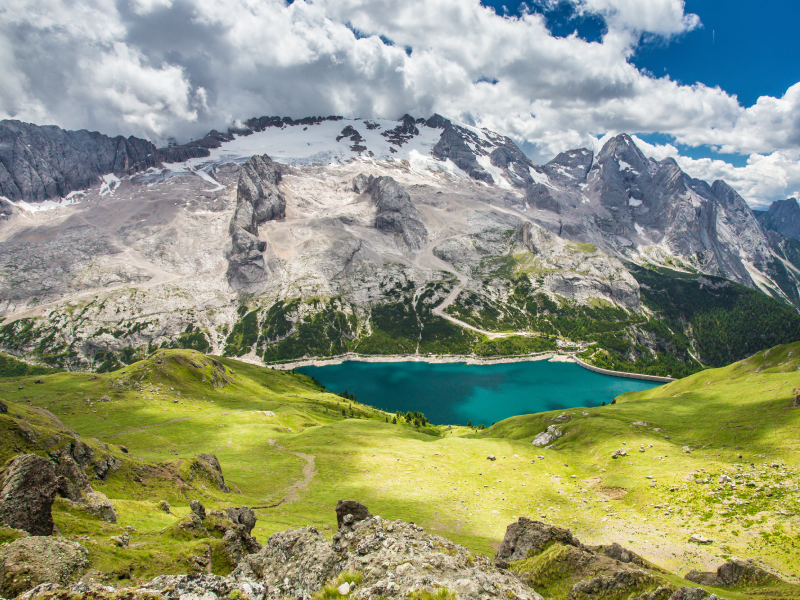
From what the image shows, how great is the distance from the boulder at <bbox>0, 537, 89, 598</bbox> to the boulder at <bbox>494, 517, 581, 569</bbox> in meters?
23.4

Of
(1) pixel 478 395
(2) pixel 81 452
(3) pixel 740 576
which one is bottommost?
(1) pixel 478 395

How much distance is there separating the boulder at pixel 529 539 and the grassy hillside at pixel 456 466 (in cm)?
870

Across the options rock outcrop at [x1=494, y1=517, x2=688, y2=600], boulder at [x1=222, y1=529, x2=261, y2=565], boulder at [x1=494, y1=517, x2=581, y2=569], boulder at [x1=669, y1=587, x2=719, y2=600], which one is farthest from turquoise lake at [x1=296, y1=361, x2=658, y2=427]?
boulder at [x1=669, y1=587, x2=719, y2=600]

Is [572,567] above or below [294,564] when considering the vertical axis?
above

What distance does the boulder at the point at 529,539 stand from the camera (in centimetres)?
2441

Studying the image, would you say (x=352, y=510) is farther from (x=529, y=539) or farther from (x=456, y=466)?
A: (x=456, y=466)

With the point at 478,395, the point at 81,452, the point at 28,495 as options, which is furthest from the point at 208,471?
the point at 478,395

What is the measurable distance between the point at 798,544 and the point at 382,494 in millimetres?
39976

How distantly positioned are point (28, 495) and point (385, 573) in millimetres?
20185

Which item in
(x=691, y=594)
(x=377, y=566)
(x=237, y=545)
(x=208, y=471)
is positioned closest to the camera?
(x=691, y=594)

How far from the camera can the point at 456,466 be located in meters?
60.8

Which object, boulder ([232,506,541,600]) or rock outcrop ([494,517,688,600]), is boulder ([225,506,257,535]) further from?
rock outcrop ([494,517,688,600])

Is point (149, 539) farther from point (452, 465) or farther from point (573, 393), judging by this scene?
point (573, 393)

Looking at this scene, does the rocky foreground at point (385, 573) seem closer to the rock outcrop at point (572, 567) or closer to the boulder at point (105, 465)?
the rock outcrop at point (572, 567)
